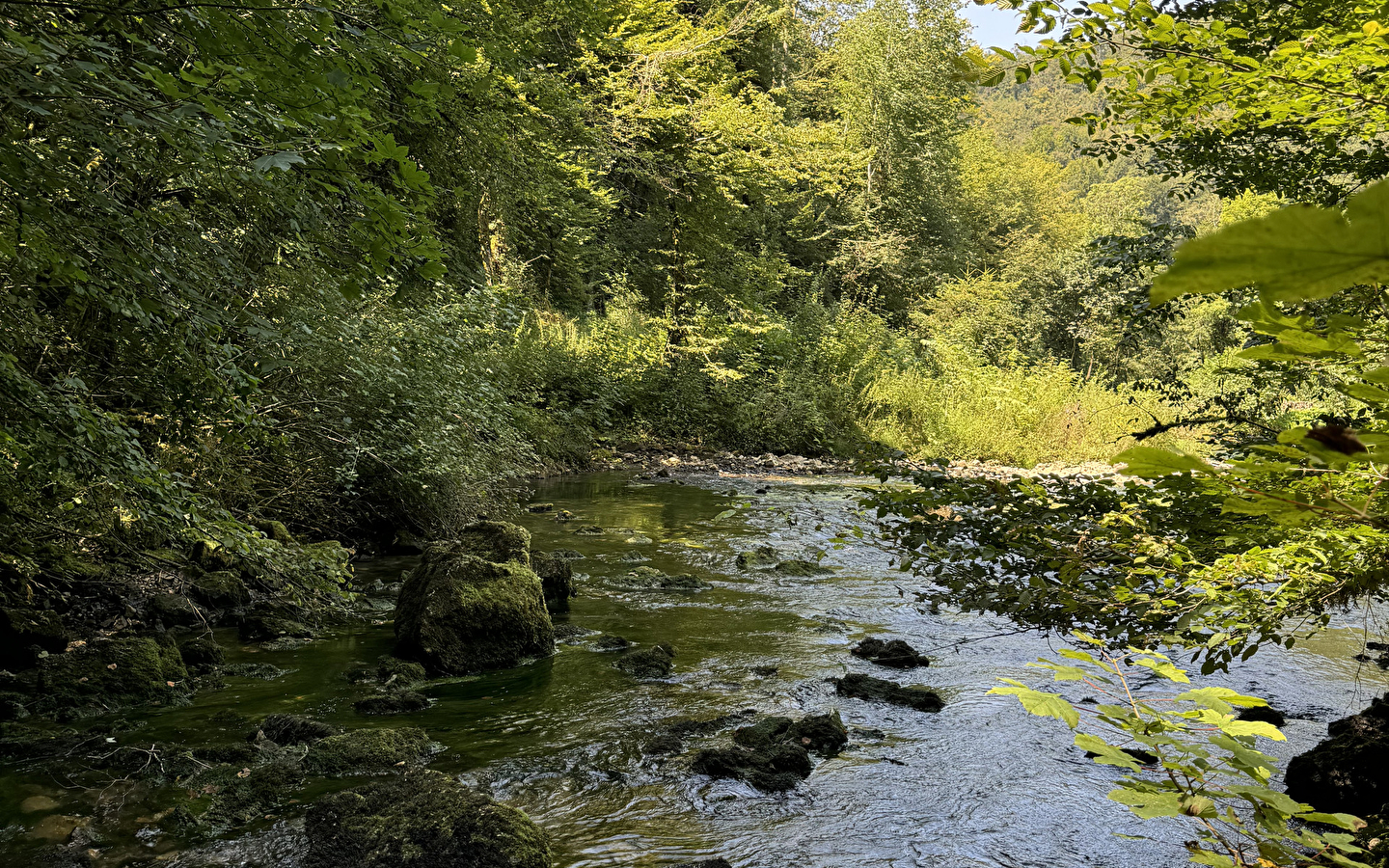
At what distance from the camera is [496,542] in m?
8.31

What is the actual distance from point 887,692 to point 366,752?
385cm

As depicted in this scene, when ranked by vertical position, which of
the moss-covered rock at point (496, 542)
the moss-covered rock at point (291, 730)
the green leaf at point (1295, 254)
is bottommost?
the moss-covered rock at point (291, 730)

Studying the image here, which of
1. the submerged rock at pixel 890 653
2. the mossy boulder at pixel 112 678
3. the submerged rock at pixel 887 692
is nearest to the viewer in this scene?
the mossy boulder at pixel 112 678

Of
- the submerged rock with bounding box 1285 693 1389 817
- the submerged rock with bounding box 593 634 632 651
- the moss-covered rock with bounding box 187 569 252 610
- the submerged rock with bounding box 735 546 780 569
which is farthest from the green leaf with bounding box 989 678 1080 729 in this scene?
the submerged rock with bounding box 735 546 780 569

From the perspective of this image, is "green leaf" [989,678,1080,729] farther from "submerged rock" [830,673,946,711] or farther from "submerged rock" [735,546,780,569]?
"submerged rock" [735,546,780,569]

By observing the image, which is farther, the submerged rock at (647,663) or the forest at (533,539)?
the submerged rock at (647,663)

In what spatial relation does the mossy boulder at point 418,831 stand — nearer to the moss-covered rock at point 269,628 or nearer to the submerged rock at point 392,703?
the submerged rock at point 392,703

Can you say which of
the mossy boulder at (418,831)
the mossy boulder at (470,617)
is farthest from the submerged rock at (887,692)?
the mossy boulder at (418,831)

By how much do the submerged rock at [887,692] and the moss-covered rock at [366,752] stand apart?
3212 millimetres

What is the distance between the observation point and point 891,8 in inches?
1388

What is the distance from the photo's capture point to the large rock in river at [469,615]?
7.06 metres

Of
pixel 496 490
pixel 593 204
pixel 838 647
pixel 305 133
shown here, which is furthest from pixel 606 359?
pixel 305 133

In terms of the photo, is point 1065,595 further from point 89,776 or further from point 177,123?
point 89,776

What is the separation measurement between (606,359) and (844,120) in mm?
18419
